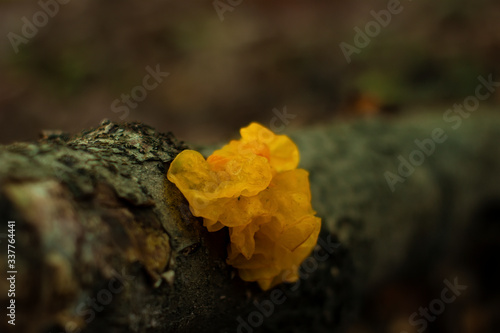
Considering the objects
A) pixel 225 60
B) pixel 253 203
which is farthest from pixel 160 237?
pixel 225 60

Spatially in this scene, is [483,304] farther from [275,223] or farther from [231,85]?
[231,85]

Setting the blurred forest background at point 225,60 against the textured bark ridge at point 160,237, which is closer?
the textured bark ridge at point 160,237

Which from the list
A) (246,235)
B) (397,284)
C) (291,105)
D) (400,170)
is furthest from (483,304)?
(246,235)

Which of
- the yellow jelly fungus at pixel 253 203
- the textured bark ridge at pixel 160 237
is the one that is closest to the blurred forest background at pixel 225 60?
the textured bark ridge at pixel 160 237

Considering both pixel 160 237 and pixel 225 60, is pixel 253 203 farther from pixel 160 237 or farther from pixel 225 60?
pixel 225 60

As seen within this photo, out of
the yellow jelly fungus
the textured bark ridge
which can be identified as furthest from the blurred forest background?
the yellow jelly fungus

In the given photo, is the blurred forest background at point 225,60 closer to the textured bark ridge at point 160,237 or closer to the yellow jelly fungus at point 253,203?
the textured bark ridge at point 160,237
